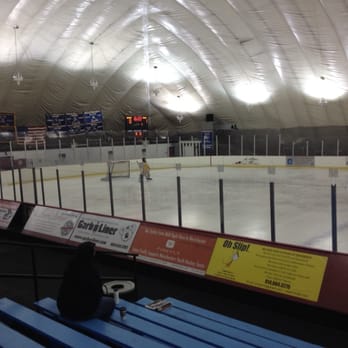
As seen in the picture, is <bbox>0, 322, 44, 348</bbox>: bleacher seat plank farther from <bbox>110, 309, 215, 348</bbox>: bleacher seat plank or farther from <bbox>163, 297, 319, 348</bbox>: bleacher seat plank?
<bbox>163, 297, 319, 348</bbox>: bleacher seat plank

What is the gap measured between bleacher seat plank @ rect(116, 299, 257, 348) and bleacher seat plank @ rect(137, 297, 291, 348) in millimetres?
82

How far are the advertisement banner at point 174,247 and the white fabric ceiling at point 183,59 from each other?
1467 cm

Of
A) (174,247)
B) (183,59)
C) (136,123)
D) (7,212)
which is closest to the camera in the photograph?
(174,247)

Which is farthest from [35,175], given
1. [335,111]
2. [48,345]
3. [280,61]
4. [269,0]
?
[335,111]

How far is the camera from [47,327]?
3021mm

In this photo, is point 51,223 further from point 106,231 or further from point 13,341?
point 13,341

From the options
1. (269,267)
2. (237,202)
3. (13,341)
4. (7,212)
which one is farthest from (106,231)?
(237,202)

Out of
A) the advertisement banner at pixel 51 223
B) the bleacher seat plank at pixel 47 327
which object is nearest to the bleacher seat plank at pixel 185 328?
the bleacher seat plank at pixel 47 327

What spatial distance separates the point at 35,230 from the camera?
7.59 meters

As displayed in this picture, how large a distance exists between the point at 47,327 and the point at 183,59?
24078 mm

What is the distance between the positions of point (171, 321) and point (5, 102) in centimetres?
2477

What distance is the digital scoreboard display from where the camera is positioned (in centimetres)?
2911

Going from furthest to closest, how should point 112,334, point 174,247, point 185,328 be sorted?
point 174,247
point 185,328
point 112,334

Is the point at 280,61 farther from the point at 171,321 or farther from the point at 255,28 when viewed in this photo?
the point at 171,321
